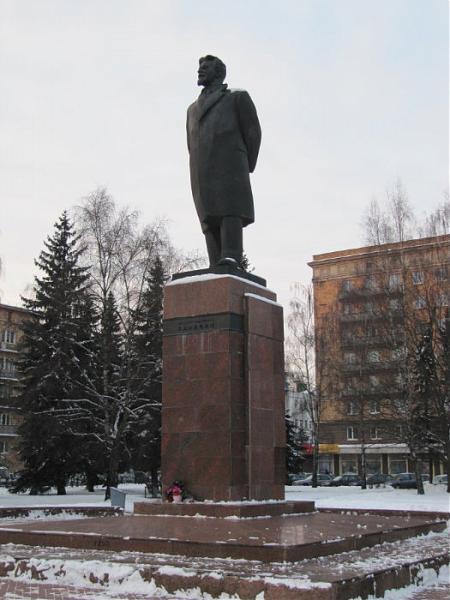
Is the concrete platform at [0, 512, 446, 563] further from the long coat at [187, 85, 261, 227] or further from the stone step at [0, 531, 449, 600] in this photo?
the long coat at [187, 85, 261, 227]

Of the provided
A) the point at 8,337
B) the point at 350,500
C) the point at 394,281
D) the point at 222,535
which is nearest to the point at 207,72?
the point at 222,535

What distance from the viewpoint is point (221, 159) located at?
10547 mm

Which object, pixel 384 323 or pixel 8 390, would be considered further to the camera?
pixel 8 390

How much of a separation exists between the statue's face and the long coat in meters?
0.24

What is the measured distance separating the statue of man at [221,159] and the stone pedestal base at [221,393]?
0.74 meters

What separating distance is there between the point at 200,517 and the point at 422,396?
2024cm

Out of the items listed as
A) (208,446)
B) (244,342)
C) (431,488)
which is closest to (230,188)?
(244,342)

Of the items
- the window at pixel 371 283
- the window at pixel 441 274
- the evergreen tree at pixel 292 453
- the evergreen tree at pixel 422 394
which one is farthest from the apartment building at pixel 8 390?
the window at pixel 441 274

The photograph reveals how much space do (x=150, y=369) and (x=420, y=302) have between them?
415 inches

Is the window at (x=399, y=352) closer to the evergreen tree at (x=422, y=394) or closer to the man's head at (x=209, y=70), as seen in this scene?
the evergreen tree at (x=422, y=394)

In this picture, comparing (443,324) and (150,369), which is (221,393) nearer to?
(150,369)

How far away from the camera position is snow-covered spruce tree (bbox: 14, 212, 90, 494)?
82.8ft

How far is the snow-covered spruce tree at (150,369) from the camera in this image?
24.7 m

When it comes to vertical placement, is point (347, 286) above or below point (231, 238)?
above
